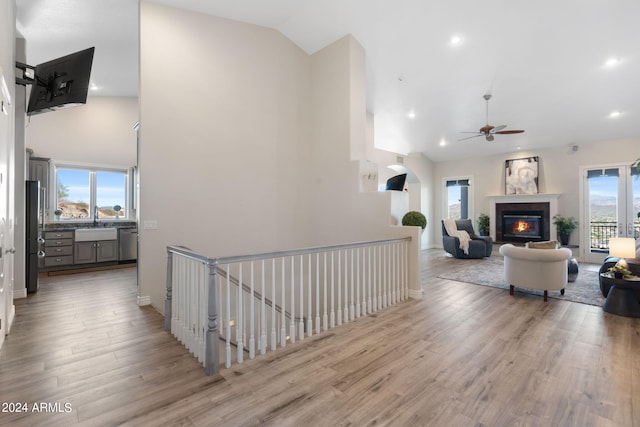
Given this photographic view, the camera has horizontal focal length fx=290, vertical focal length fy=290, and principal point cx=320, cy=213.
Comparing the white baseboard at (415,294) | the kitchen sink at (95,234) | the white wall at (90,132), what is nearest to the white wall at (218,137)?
the white baseboard at (415,294)

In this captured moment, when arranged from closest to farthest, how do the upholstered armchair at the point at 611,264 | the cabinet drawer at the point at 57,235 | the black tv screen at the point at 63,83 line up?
the black tv screen at the point at 63,83 → the upholstered armchair at the point at 611,264 → the cabinet drawer at the point at 57,235

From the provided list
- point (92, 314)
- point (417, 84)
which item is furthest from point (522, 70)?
point (92, 314)

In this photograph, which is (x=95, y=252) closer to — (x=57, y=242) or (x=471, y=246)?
(x=57, y=242)

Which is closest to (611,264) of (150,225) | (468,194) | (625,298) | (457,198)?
(625,298)

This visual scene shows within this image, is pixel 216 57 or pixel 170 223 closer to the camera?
pixel 170 223

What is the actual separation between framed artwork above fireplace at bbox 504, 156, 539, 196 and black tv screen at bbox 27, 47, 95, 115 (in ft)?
33.5

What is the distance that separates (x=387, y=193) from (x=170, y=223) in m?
3.22

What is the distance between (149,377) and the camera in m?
2.29

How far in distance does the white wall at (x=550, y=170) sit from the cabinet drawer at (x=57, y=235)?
1045cm

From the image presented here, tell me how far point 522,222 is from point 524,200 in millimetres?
666

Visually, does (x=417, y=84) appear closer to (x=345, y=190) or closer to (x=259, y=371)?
(x=345, y=190)

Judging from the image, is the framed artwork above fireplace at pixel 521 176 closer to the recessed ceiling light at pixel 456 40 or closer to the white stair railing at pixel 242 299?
the recessed ceiling light at pixel 456 40

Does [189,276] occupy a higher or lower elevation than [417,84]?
lower

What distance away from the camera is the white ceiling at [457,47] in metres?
4.21
